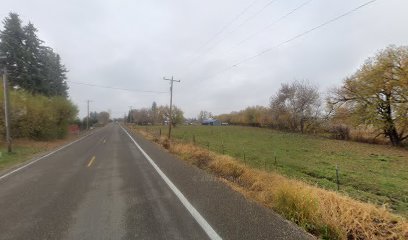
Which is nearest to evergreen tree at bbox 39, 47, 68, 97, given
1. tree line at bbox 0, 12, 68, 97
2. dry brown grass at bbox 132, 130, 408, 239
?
tree line at bbox 0, 12, 68, 97

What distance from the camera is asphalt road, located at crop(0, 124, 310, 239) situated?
16.8 feet

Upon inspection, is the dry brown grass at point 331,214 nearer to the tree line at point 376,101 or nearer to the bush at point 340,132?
the tree line at point 376,101

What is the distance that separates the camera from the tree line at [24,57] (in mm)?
37812

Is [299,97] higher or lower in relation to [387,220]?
higher

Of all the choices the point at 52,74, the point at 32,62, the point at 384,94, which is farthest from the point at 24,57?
the point at 384,94

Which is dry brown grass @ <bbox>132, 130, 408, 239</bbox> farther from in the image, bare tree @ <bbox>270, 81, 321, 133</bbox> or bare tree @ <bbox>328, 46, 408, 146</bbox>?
bare tree @ <bbox>270, 81, 321, 133</bbox>

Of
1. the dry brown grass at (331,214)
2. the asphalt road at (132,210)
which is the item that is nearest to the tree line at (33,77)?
the asphalt road at (132,210)

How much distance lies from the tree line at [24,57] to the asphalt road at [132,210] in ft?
109

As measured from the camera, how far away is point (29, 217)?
6.11 metres

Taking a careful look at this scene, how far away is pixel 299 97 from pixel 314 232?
6052 centimetres

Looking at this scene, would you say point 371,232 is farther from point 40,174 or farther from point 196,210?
point 40,174

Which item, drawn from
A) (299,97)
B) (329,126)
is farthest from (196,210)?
(299,97)

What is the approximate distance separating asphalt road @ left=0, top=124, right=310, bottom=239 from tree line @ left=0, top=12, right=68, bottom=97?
33.3 m

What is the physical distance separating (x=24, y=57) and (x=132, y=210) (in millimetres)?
39593
